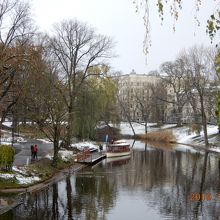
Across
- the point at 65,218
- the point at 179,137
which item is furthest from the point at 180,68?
the point at 65,218

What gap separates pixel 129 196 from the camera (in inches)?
926

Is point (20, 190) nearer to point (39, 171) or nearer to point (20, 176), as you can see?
point (20, 176)

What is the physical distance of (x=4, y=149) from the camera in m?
25.3

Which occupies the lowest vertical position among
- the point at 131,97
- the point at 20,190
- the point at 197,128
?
the point at 20,190

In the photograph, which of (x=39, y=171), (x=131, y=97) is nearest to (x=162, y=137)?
(x=131, y=97)

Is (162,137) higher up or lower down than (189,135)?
lower down

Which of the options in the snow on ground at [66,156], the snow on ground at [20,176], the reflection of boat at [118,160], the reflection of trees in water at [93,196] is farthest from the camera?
the reflection of boat at [118,160]

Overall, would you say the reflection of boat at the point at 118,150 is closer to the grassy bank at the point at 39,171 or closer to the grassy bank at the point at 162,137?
the grassy bank at the point at 39,171

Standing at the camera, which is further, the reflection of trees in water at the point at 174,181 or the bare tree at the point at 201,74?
the bare tree at the point at 201,74

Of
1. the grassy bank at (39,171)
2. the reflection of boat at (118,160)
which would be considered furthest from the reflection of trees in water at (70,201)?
the reflection of boat at (118,160)

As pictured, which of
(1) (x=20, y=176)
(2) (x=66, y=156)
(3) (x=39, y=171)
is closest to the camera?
(1) (x=20, y=176)

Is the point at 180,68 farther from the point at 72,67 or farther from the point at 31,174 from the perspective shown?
the point at 31,174

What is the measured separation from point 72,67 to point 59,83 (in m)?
6.21

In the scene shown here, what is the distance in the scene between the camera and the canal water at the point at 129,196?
19.2m
